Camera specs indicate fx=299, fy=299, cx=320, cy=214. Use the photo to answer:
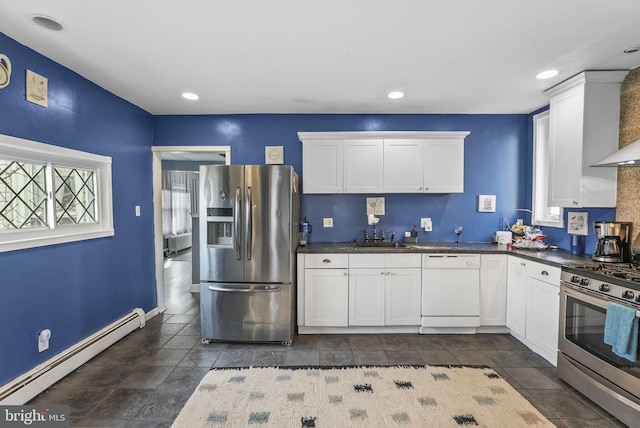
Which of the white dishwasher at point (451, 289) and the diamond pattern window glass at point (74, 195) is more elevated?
the diamond pattern window glass at point (74, 195)

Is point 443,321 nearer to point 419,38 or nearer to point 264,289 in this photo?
point 264,289

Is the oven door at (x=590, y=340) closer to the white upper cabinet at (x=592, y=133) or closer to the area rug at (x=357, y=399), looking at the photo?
the area rug at (x=357, y=399)

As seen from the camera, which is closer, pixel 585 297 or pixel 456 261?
pixel 585 297

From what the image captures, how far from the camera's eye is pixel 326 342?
3.05 meters

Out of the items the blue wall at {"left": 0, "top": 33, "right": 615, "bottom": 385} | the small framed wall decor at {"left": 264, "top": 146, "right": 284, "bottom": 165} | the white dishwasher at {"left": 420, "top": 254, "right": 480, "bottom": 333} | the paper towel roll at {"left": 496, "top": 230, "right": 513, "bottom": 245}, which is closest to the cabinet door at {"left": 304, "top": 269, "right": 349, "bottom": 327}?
the blue wall at {"left": 0, "top": 33, "right": 615, "bottom": 385}

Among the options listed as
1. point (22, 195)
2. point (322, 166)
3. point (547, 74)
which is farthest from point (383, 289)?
point (22, 195)

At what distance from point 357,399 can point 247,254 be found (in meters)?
1.59

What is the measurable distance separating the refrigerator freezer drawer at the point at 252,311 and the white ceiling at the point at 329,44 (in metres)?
1.98

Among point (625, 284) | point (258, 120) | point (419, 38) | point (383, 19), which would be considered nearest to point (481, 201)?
point (625, 284)

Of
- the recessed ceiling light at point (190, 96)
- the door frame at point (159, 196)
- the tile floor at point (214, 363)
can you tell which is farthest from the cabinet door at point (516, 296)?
the recessed ceiling light at point (190, 96)

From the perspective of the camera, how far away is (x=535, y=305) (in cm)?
275

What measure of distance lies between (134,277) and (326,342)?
2256 mm

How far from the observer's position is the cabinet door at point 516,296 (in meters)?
2.92

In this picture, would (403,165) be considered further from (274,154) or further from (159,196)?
(159,196)
